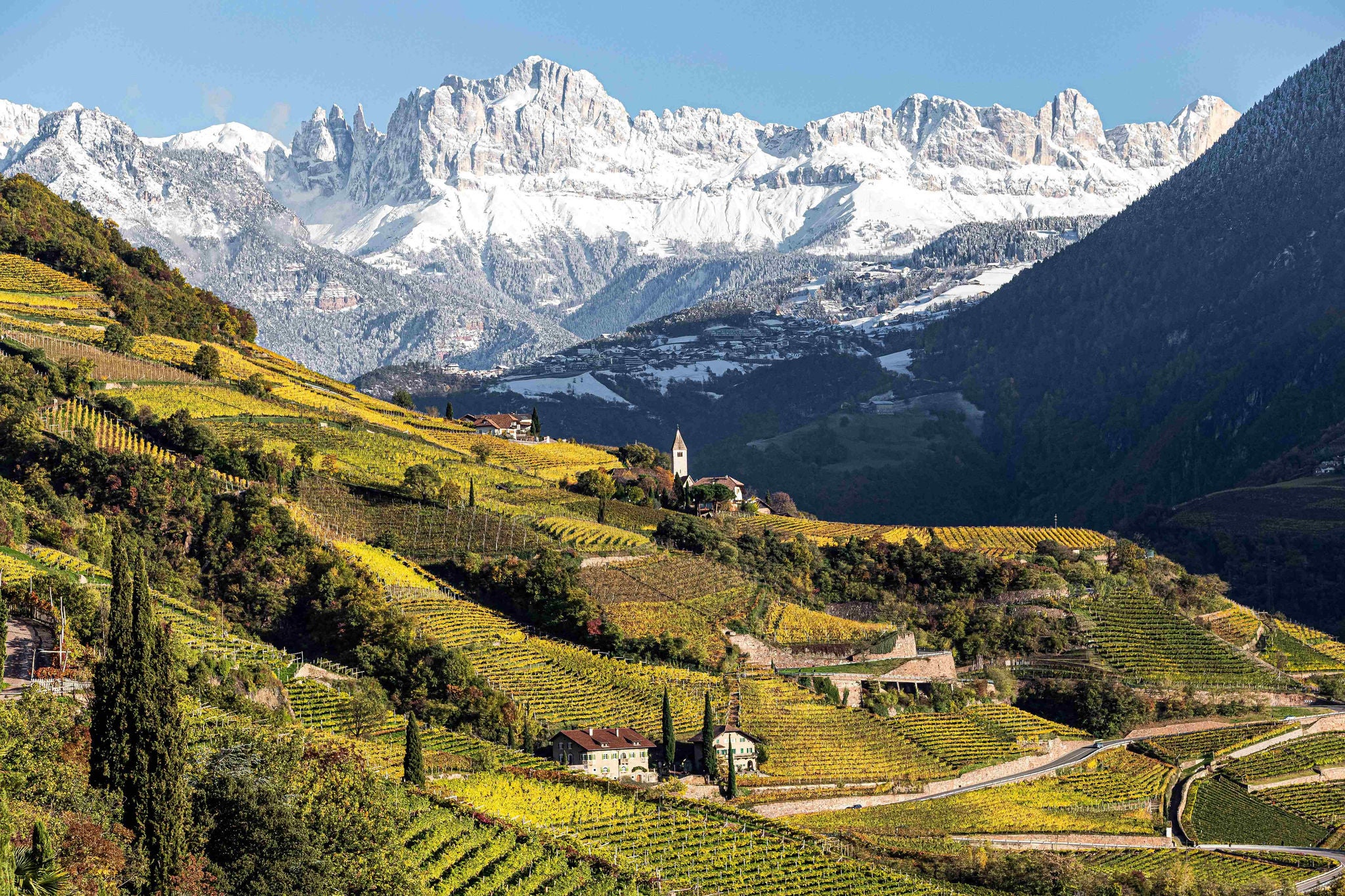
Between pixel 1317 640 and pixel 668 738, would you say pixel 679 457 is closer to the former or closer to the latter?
pixel 1317 640

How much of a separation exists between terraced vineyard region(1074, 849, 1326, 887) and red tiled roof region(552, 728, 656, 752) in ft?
58.9

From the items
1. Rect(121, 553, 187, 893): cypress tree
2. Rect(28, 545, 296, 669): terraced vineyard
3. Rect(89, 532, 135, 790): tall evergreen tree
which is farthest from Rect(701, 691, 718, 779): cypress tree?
Rect(89, 532, 135, 790): tall evergreen tree

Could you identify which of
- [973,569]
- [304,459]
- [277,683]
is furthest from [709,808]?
[973,569]

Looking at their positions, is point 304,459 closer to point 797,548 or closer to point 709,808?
point 797,548

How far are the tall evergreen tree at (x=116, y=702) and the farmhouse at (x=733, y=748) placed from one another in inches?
1261

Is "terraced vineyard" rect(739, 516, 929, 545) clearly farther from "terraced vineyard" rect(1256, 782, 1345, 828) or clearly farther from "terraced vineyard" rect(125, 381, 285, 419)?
"terraced vineyard" rect(125, 381, 285, 419)

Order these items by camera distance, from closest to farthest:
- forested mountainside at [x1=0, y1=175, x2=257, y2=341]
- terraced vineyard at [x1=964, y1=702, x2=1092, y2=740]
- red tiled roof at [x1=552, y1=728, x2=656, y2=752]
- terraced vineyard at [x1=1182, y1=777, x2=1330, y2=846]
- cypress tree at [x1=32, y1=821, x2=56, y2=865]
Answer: cypress tree at [x1=32, y1=821, x2=56, y2=865] < red tiled roof at [x1=552, y1=728, x2=656, y2=752] < terraced vineyard at [x1=1182, y1=777, x2=1330, y2=846] < terraced vineyard at [x1=964, y1=702, x2=1092, y2=740] < forested mountainside at [x1=0, y1=175, x2=257, y2=341]

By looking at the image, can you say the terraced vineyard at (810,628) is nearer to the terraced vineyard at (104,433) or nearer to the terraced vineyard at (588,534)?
the terraced vineyard at (588,534)

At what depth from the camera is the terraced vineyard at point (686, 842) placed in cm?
4803

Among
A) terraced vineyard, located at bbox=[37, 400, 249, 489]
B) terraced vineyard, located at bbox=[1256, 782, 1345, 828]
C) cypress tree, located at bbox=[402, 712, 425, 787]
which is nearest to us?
cypress tree, located at bbox=[402, 712, 425, 787]

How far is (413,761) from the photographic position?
160ft

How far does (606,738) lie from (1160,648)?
44967mm

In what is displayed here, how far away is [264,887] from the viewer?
35.8m

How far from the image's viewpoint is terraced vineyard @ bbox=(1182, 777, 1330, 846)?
72812mm
